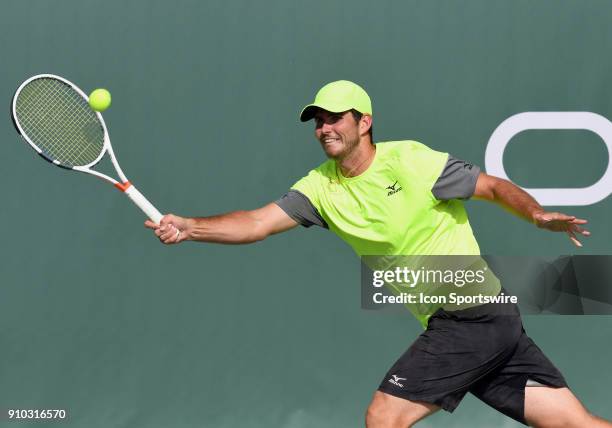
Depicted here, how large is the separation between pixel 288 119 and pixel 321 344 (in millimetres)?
965

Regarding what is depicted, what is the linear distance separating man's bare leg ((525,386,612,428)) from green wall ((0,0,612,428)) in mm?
1197

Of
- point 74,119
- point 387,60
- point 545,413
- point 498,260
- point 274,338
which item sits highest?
point 387,60

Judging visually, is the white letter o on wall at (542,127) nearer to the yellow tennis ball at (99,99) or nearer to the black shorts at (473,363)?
the black shorts at (473,363)

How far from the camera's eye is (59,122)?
4.46 m

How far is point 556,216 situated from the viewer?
151 inches

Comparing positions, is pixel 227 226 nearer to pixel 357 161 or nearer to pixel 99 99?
pixel 357 161

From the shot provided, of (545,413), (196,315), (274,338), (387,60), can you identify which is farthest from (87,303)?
(545,413)

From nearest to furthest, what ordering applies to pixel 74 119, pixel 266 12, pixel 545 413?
1. pixel 545 413
2. pixel 74 119
3. pixel 266 12

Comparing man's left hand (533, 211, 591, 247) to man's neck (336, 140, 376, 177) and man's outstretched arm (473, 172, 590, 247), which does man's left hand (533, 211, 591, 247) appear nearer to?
man's outstretched arm (473, 172, 590, 247)

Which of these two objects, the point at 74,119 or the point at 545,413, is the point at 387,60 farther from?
the point at 545,413

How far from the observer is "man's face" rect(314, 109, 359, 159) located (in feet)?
13.8

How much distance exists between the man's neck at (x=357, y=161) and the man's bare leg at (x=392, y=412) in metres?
0.78

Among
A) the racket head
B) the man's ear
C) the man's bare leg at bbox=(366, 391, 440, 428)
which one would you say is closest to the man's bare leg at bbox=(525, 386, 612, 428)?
the man's bare leg at bbox=(366, 391, 440, 428)

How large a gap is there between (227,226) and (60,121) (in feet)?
2.51
